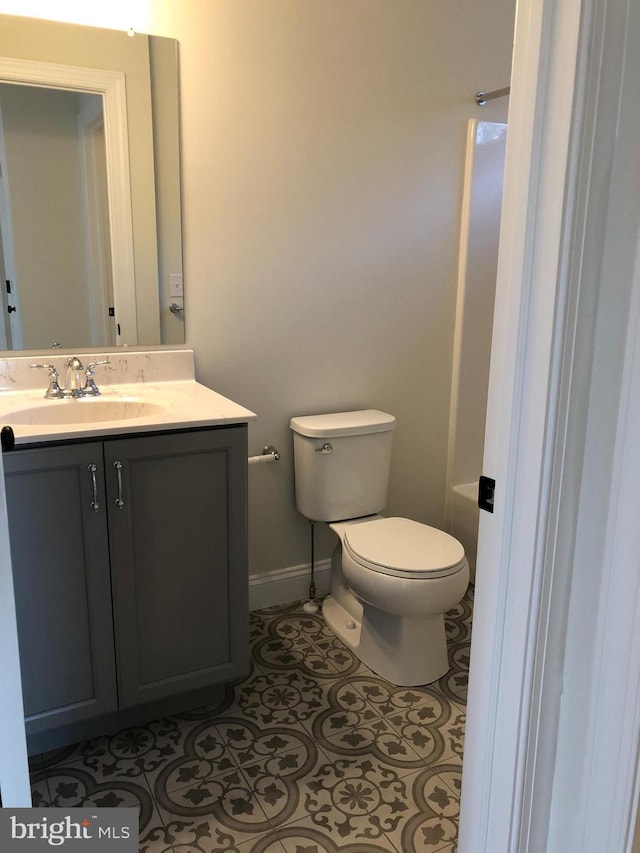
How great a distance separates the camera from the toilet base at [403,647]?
2.15 meters

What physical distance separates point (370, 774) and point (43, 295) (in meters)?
1.61

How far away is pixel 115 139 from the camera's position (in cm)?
202

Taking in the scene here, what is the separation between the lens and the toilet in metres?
2.06

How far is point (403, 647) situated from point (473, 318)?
1327 millimetres

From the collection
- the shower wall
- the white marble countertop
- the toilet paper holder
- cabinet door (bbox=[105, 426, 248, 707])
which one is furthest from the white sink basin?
the shower wall

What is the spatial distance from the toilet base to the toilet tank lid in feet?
1.96

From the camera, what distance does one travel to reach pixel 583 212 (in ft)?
3.10

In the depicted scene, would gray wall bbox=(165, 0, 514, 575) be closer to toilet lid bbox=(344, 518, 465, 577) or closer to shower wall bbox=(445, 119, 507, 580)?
shower wall bbox=(445, 119, 507, 580)

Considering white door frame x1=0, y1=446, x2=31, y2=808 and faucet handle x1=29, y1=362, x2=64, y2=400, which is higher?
faucet handle x1=29, y1=362, x2=64, y2=400

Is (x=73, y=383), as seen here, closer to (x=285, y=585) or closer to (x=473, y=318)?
(x=285, y=585)

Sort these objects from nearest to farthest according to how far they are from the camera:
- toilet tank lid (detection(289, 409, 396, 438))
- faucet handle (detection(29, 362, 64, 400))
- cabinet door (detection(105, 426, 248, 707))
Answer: cabinet door (detection(105, 426, 248, 707)) < faucet handle (detection(29, 362, 64, 400)) < toilet tank lid (detection(289, 409, 396, 438))

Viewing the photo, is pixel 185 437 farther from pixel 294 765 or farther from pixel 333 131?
pixel 333 131

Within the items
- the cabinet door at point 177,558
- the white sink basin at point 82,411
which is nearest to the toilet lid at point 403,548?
the cabinet door at point 177,558

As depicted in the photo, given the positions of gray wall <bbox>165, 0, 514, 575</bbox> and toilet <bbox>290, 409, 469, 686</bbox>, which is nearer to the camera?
toilet <bbox>290, 409, 469, 686</bbox>
